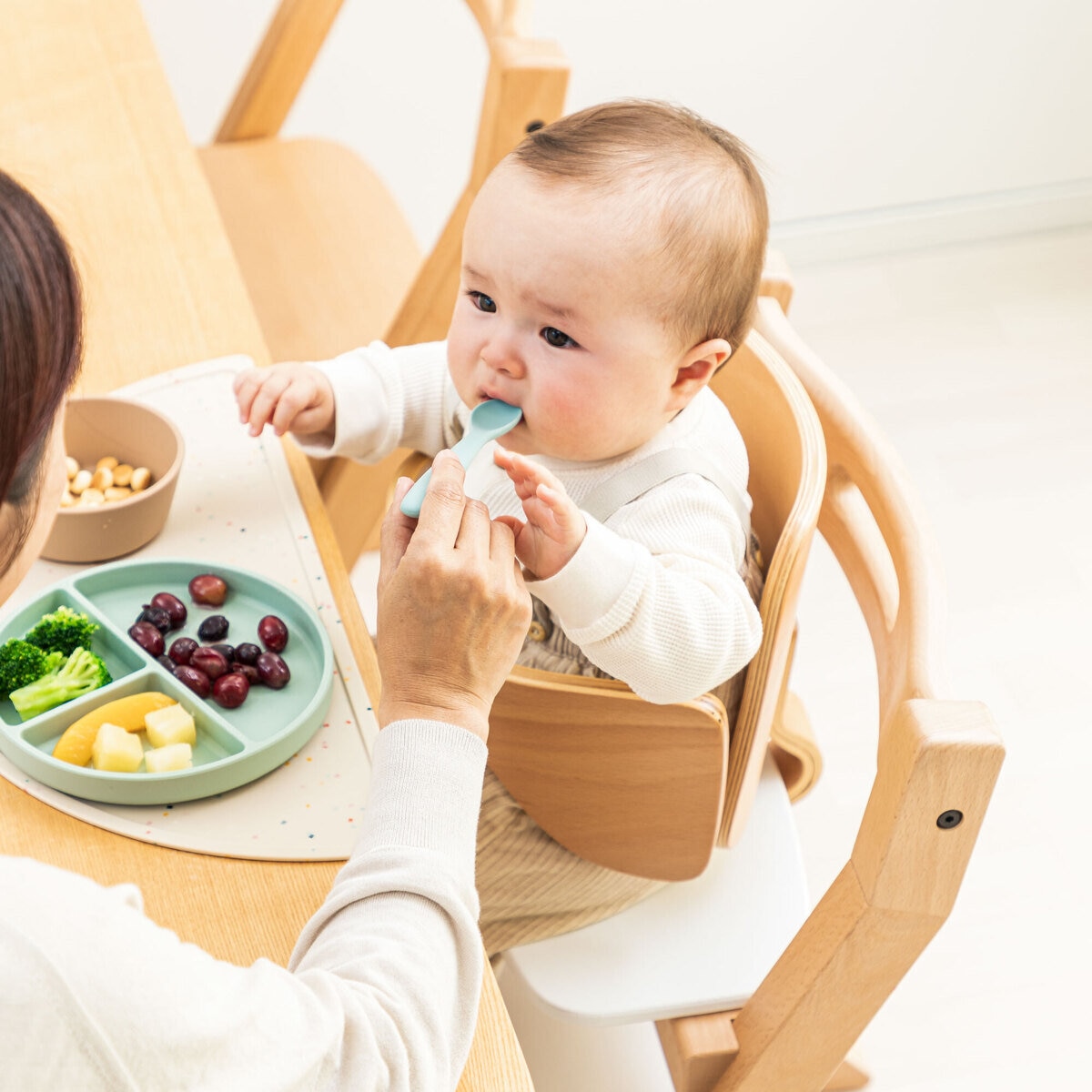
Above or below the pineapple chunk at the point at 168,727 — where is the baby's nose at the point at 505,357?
above

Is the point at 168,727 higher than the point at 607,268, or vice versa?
the point at 607,268

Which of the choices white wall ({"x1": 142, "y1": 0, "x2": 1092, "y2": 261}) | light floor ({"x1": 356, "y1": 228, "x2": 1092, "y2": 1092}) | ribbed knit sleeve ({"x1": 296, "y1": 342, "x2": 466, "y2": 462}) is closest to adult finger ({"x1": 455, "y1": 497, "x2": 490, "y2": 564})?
ribbed knit sleeve ({"x1": 296, "y1": 342, "x2": 466, "y2": 462})

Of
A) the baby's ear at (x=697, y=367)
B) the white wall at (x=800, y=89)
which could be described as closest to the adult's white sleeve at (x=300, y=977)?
the baby's ear at (x=697, y=367)

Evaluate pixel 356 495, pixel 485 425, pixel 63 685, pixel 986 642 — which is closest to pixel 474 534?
pixel 485 425

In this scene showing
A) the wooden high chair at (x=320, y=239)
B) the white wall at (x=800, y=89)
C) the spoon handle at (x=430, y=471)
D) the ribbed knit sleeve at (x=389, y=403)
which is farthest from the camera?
the white wall at (x=800, y=89)

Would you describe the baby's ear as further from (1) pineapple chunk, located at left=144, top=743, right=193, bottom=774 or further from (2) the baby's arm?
(1) pineapple chunk, located at left=144, top=743, right=193, bottom=774

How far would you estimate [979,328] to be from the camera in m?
2.52

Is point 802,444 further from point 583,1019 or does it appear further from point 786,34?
point 786,34

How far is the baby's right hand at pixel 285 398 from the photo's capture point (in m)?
0.97

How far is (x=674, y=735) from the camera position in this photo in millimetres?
880

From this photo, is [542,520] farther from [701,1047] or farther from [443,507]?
[701,1047]

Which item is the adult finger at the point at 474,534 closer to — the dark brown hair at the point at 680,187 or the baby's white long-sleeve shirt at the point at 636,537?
the baby's white long-sleeve shirt at the point at 636,537

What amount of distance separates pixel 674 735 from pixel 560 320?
31 centimetres

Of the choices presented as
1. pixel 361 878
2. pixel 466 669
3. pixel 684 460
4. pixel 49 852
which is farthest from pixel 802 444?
pixel 49 852
